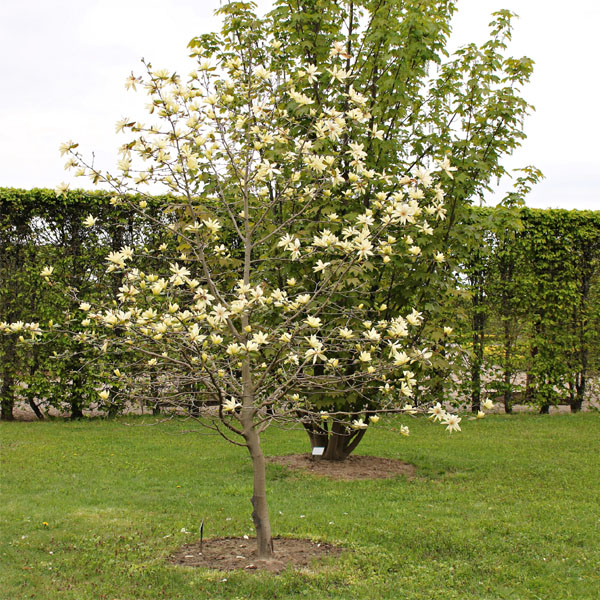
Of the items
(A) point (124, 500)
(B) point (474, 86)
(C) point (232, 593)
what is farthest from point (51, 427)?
(B) point (474, 86)

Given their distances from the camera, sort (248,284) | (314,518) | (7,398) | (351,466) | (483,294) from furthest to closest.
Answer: (483,294), (7,398), (351,466), (314,518), (248,284)

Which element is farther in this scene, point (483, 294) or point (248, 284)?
point (483, 294)

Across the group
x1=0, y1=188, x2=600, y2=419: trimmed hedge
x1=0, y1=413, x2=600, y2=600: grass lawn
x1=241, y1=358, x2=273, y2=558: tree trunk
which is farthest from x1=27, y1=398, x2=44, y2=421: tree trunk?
x1=241, y1=358, x2=273, y2=558: tree trunk

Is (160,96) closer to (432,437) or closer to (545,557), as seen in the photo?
(545,557)

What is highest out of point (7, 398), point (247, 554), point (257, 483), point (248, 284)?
point (248, 284)

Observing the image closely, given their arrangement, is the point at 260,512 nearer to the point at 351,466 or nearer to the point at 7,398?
the point at 351,466

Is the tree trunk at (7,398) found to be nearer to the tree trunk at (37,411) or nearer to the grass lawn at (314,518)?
the tree trunk at (37,411)

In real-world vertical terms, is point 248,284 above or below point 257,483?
above

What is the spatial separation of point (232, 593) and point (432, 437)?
5311 mm

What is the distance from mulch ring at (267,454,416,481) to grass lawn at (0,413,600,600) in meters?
0.22

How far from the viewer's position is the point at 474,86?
242 inches

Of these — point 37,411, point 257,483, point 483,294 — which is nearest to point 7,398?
point 37,411

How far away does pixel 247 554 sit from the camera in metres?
4.16

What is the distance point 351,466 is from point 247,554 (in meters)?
2.69
